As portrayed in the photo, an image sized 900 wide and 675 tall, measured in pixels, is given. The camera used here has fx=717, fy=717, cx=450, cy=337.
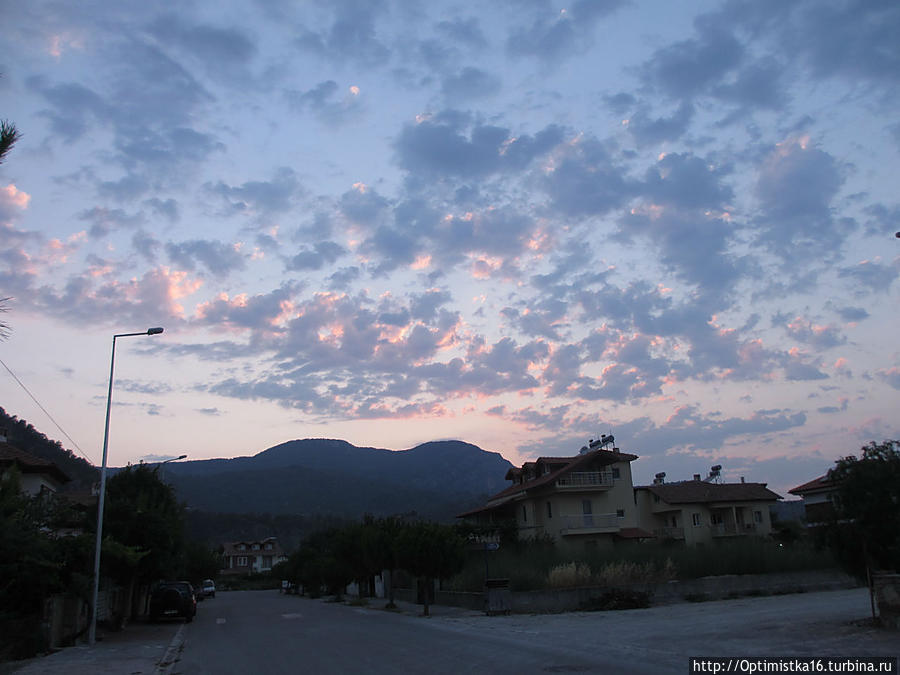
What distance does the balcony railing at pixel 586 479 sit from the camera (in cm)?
5172

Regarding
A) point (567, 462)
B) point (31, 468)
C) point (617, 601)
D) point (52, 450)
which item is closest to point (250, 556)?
point (52, 450)

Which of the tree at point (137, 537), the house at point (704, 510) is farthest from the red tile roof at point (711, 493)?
the tree at point (137, 537)

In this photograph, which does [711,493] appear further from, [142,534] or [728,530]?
[142,534]

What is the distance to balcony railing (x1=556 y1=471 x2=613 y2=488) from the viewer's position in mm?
51719

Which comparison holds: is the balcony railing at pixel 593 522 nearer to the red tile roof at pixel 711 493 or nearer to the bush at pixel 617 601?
the red tile roof at pixel 711 493

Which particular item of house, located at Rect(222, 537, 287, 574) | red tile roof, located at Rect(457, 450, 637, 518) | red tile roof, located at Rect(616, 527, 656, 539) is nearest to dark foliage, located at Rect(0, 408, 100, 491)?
house, located at Rect(222, 537, 287, 574)

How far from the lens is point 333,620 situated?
2930 cm

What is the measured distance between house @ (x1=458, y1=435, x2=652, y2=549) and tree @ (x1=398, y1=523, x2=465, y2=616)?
767 inches

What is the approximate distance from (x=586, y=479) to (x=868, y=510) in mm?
37469

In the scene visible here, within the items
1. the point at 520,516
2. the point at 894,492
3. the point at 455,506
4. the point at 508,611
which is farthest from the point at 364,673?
the point at 455,506

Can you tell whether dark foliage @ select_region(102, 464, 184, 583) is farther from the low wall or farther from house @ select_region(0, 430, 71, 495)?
the low wall

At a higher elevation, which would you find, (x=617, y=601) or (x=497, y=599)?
(x=497, y=599)

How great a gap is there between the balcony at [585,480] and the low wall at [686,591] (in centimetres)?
1879

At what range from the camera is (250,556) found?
427ft
